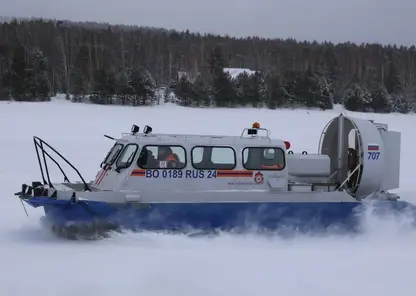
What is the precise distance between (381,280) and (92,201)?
4607 mm

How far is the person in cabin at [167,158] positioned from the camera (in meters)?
9.45

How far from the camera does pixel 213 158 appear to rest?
9664mm

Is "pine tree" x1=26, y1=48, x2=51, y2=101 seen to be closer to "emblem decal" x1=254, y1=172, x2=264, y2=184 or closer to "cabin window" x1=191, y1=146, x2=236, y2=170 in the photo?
"cabin window" x1=191, y1=146, x2=236, y2=170

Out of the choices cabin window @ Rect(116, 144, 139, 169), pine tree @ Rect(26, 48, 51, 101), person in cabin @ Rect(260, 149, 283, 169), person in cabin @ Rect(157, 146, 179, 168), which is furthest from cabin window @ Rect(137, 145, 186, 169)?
pine tree @ Rect(26, 48, 51, 101)

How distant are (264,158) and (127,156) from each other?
2444 mm

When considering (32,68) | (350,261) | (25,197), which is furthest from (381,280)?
(32,68)

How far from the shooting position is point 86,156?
19.4m

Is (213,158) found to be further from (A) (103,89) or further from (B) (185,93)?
(B) (185,93)

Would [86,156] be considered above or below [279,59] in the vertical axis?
below

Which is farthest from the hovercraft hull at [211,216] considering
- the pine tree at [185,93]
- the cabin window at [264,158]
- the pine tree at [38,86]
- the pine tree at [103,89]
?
the pine tree at [38,86]

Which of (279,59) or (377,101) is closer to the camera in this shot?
(377,101)

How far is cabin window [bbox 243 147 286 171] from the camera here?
977cm

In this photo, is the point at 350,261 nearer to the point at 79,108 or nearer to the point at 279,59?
the point at 79,108

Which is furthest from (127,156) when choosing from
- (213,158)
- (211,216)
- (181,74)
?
(181,74)
